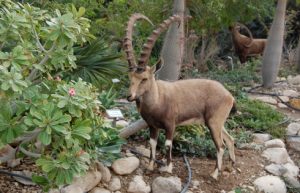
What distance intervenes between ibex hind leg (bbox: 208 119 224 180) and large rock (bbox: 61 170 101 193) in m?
1.46

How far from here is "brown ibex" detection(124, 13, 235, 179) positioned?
5.35 m

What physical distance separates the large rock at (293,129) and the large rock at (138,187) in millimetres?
3161

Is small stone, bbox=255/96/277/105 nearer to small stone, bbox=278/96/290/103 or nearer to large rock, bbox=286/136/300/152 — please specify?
small stone, bbox=278/96/290/103

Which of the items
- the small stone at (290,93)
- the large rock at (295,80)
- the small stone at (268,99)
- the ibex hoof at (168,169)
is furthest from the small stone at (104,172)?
the large rock at (295,80)

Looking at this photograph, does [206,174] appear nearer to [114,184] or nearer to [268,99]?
[114,184]

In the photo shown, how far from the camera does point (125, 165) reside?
5.89 metres

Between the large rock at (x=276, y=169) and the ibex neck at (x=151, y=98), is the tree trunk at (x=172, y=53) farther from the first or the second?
the large rock at (x=276, y=169)

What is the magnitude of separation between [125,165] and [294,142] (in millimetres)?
3088

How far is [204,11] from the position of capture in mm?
10523

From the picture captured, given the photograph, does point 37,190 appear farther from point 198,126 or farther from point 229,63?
point 229,63

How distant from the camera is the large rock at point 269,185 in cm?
629

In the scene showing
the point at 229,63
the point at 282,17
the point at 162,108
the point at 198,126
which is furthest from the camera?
the point at 229,63

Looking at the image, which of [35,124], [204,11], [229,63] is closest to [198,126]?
[35,124]

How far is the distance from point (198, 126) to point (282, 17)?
14.2ft
